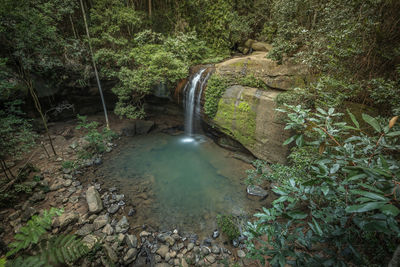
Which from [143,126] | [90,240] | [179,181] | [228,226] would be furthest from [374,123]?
[143,126]

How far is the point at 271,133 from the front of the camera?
5.34 m

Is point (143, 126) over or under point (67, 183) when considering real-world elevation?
over

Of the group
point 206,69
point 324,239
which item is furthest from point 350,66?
point 206,69

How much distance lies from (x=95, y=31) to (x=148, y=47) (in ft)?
8.11

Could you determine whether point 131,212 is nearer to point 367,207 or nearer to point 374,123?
point 367,207

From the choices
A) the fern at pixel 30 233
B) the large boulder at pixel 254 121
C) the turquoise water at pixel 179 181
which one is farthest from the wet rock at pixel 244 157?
the fern at pixel 30 233

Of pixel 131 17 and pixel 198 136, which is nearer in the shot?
pixel 131 17

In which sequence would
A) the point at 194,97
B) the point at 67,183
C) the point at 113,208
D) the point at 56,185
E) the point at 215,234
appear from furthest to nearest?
the point at 194,97, the point at 67,183, the point at 56,185, the point at 113,208, the point at 215,234

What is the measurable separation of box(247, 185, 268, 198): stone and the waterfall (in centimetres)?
401

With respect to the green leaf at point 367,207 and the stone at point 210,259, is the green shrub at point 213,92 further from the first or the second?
the green leaf at point 367,207

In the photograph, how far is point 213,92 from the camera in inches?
263

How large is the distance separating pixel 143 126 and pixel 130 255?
20.8 feet

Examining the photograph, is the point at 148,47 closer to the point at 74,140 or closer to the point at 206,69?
the point at 206,69

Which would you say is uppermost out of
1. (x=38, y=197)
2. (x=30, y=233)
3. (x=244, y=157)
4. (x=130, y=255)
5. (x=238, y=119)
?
(x=238, y=119)
